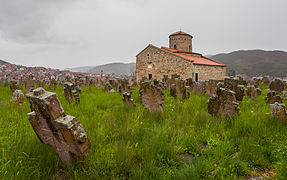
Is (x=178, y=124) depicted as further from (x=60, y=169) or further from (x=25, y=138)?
(x=25, y=138)

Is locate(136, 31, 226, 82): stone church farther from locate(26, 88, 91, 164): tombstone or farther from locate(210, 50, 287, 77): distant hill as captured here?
locate(210, 50, 287, 77): distant hill

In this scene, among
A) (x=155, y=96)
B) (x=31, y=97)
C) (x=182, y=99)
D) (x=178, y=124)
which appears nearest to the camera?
Answer: (x=31, y=97)

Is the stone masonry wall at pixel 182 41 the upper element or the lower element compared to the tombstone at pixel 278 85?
upper

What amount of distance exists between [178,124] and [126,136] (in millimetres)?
1168

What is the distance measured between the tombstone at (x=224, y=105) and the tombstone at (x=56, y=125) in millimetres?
2931

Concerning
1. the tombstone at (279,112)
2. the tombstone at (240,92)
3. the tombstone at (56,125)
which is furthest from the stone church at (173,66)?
the tombstone at (56,125)

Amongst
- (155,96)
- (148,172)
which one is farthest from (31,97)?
(155,96)

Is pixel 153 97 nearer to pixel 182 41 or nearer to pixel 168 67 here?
pixel 168 67

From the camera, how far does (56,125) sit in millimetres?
1415

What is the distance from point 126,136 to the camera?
2422 millimetres

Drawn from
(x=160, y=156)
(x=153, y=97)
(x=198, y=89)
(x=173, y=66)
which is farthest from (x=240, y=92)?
(x=173, y=66)

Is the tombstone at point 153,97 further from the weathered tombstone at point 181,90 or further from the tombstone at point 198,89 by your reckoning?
the tombstone at point 198,89

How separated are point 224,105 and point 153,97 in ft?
5.44

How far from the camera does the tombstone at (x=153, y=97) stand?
3713 millimetres
